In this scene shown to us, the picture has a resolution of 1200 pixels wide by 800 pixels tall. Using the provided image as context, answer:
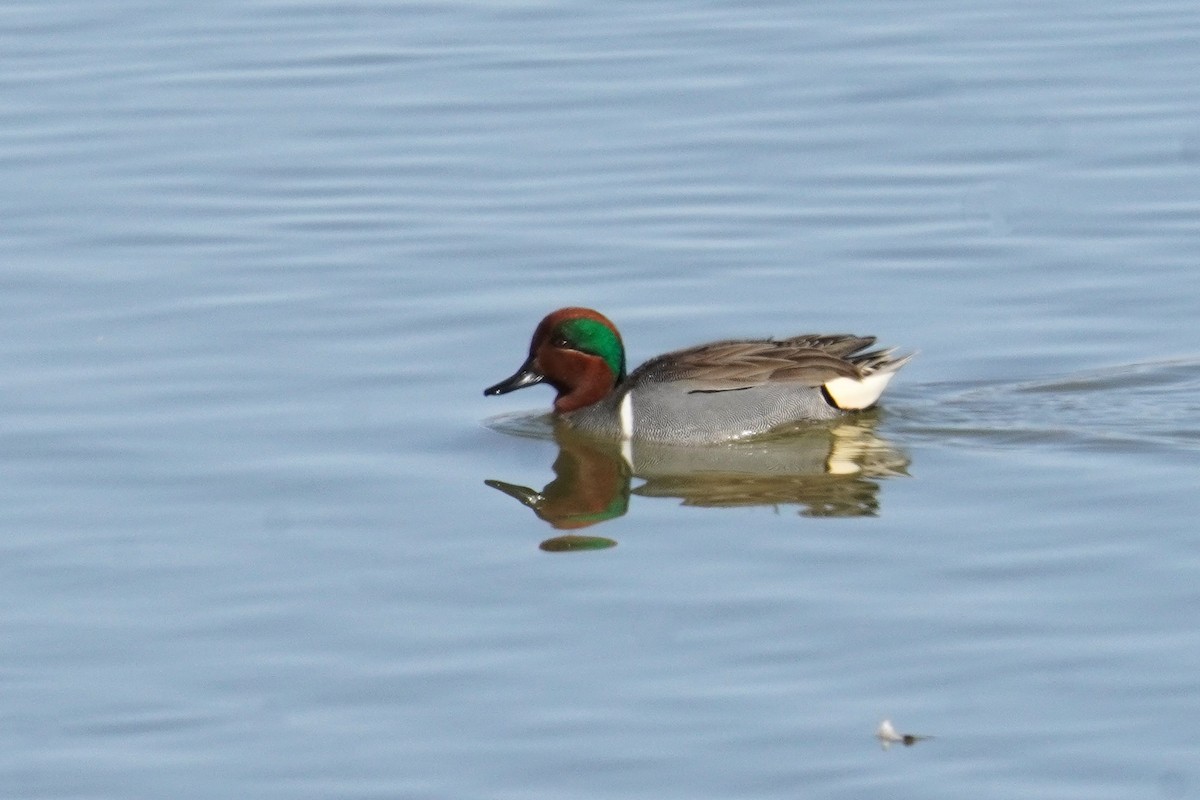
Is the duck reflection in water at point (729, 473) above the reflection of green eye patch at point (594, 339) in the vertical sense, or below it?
below

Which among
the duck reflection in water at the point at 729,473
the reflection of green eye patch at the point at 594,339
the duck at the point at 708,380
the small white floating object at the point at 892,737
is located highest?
the reflection of green eye patch at the point at 594,339

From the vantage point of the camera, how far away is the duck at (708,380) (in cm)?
1112

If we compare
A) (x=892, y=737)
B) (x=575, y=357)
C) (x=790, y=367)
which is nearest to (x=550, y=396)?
(x=575, y=357)

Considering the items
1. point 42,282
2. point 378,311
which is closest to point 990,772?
point 378,311

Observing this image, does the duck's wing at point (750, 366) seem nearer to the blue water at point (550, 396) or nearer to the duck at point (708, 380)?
the duck at point (708, 380)

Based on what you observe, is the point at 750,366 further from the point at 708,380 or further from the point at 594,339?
the point at 594,339

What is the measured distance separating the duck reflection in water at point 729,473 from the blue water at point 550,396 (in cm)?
5

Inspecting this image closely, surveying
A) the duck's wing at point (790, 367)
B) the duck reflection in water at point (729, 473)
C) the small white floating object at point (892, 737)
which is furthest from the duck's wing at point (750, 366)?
the small white floating object at point (892, 737)

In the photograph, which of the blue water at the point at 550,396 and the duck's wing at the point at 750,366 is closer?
the blue water at the point at 550,396

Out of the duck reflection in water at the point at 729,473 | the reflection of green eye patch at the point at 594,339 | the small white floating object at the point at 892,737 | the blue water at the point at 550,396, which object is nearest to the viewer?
the small white floating object at the point at 892,737

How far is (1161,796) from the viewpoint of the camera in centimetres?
656

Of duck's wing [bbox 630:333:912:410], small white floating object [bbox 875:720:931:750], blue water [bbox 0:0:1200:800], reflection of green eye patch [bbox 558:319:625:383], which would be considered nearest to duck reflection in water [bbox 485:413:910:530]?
blue water [bbox 0:0:1200:800]

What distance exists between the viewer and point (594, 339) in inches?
451

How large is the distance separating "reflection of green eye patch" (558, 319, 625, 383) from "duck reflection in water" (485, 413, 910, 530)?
44 cm
